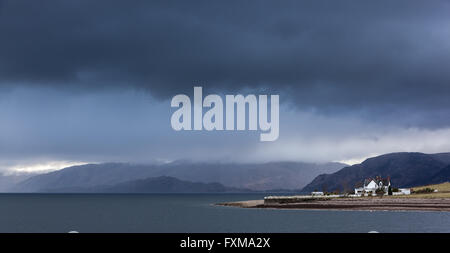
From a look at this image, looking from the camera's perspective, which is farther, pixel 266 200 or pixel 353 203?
pixel 266 200
